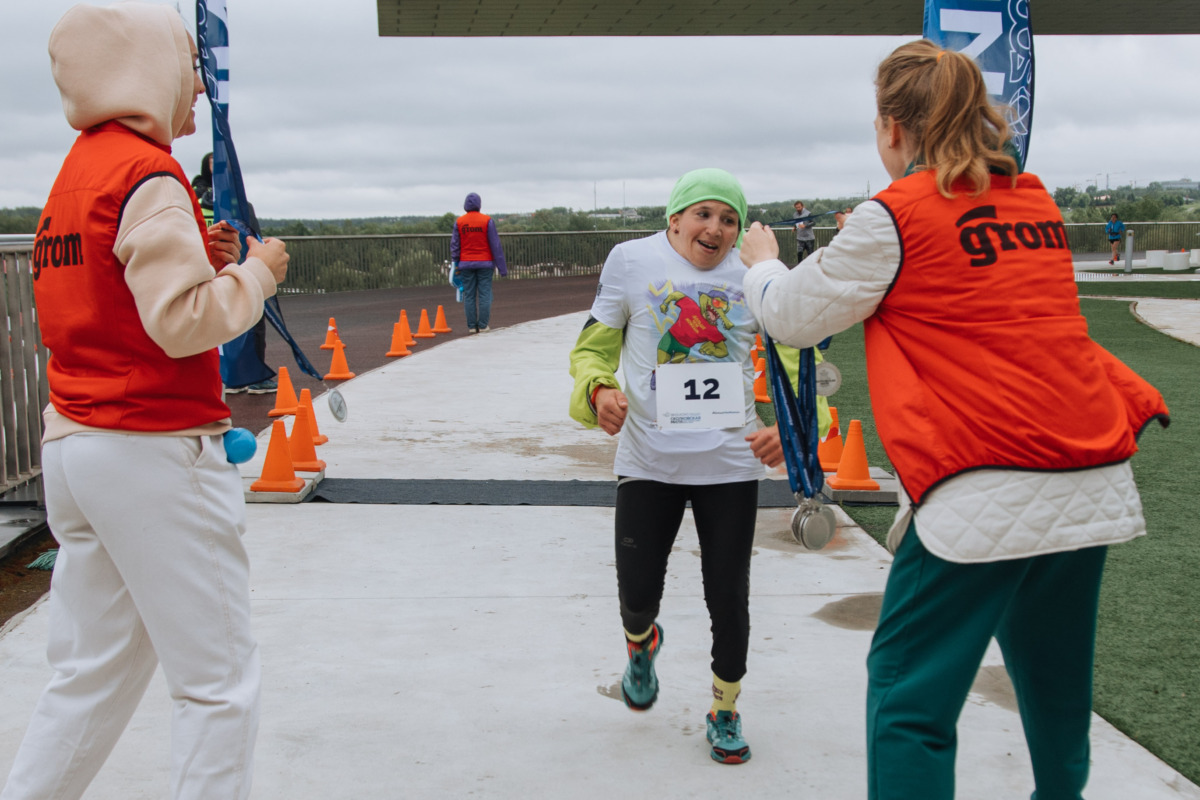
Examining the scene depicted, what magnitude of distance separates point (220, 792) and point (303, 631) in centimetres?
195

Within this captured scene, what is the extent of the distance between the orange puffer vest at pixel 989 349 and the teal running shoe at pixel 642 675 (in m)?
1.44

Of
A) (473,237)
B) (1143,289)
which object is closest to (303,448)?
(473,237)

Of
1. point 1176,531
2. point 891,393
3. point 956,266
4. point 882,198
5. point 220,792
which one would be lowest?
point 1176,531

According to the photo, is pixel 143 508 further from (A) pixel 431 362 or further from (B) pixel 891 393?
(A) pixel 431 362

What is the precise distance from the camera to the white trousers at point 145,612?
2.23m

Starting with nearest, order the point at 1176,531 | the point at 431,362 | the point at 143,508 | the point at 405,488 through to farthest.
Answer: the point at 143,508
the point at 1176,531
the point at 405,488
the point at 431,362

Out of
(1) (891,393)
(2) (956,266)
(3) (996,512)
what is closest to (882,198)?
(2) (956,266)

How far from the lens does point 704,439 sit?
3.22 meters

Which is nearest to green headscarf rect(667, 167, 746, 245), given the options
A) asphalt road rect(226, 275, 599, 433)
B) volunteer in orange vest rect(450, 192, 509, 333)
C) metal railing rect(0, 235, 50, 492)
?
metal railing rect(0, 235, 50, 492)

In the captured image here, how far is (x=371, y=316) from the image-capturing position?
63.7 ft

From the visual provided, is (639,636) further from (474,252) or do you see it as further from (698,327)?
(474,252)

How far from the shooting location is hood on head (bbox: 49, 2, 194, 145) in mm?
2277

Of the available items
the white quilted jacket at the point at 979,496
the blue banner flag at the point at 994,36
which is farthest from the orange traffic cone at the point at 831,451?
the white quilted jacket at the point at 979,496

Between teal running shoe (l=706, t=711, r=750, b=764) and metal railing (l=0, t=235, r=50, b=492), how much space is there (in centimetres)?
392
